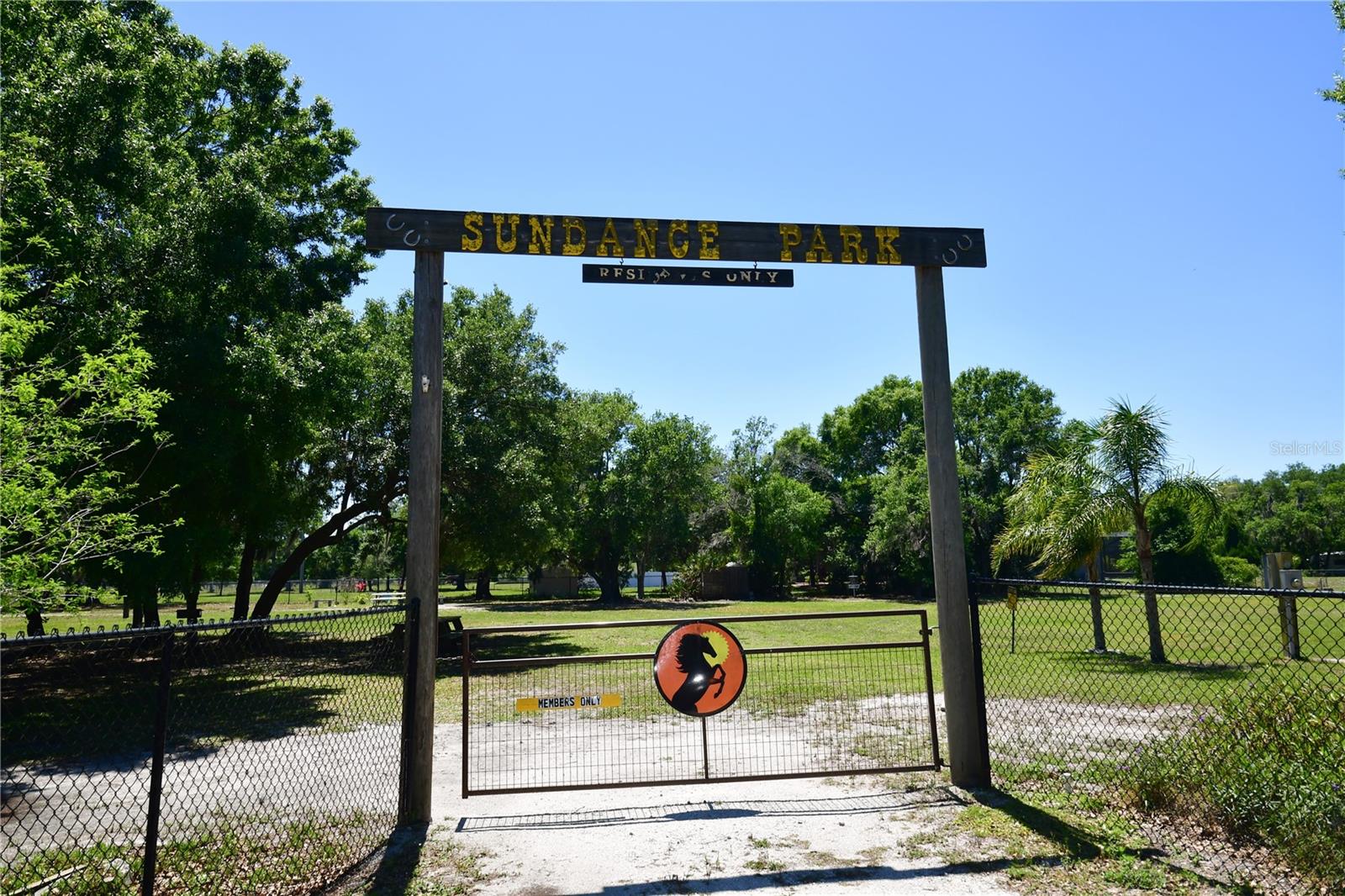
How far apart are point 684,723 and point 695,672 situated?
3.23 meters

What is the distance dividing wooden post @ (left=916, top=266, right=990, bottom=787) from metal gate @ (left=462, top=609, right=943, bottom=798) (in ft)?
0.93

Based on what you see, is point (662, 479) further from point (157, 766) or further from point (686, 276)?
point (157, 766)

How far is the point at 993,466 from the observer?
4362cm

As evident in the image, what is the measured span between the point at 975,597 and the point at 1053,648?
1078 centimetres

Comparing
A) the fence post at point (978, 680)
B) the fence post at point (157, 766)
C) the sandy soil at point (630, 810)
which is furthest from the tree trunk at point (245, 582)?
the fence post at point (978, 680)

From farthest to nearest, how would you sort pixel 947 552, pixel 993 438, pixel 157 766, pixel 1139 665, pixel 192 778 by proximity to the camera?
pixel 993 438, pixel 1139 665, pixel 192 778, pixel 947 552, pixel 157 766

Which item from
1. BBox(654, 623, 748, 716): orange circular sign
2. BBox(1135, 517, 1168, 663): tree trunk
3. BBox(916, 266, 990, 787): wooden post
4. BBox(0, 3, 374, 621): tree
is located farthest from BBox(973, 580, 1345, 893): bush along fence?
BBox(0, 3, 374, 621): tree

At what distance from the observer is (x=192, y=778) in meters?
8.04

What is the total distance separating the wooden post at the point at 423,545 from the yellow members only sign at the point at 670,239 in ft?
0.85

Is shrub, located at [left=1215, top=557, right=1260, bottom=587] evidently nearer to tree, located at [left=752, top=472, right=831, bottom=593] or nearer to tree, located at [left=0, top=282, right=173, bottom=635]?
tree, located at [left=752, top=472, right=831, bottom=593]

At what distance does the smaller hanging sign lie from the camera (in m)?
6.73

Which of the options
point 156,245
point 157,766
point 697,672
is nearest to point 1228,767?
point 697,672

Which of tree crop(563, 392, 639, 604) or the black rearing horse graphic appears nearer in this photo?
the black rearing horse graphic

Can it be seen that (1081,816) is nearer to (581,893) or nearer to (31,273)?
(581,893)
